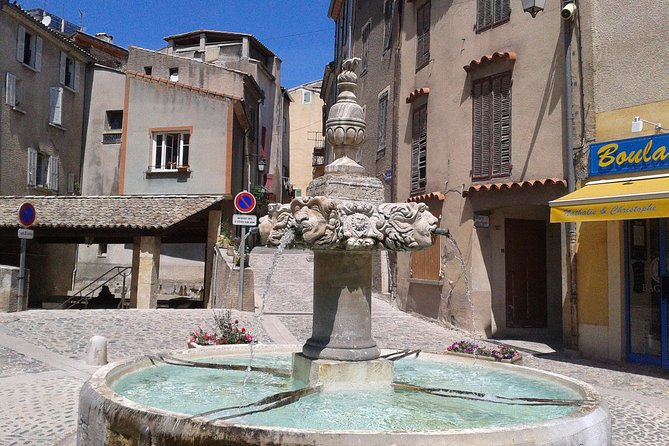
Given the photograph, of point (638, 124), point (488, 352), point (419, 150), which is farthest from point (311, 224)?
point (419, 150)

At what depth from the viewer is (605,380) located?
9961 millimetres

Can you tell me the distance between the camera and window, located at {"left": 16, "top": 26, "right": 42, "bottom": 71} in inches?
972

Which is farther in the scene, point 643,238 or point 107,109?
point 107,109

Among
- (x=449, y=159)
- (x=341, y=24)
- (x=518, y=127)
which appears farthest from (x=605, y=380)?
(x=341, y=24)

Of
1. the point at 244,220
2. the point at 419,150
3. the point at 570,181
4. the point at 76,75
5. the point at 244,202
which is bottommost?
the point at 244,220

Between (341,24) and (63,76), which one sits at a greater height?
(341,24)

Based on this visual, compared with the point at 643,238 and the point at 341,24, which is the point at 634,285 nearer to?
the point at 643,238

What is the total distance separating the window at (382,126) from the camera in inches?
852

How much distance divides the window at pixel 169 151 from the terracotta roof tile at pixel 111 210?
250cm

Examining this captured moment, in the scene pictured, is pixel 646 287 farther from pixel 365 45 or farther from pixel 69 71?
pixel 69 71

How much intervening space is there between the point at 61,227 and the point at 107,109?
35.5 ft

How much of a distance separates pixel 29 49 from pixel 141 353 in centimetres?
1995

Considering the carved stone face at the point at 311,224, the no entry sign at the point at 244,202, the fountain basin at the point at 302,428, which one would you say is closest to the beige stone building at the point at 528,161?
the no entry sign at the point at 244,202

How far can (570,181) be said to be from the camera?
12.6 metres
